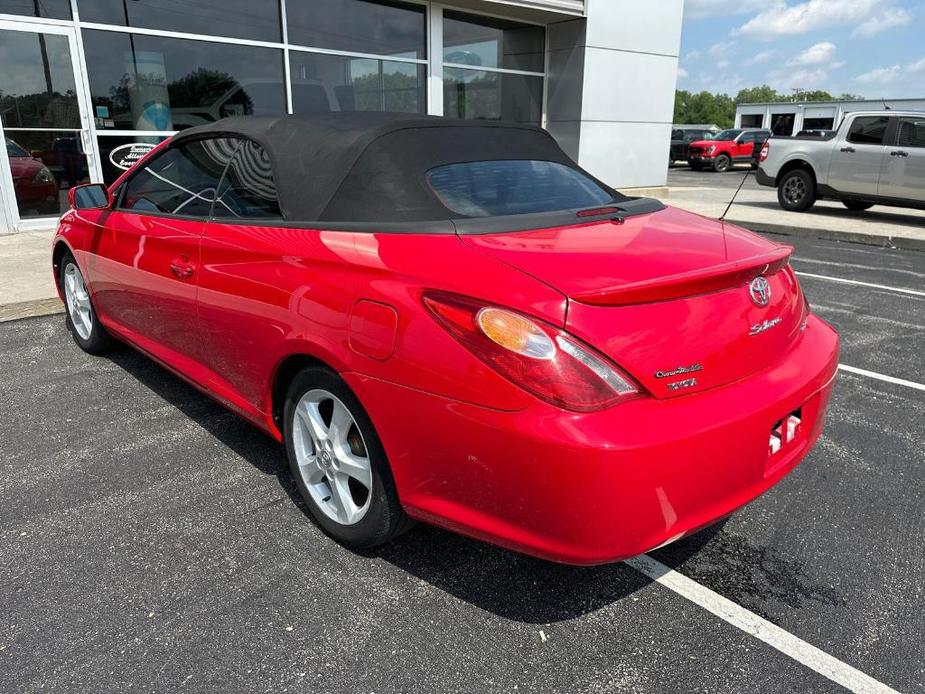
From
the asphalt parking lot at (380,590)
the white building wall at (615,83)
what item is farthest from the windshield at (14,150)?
the white building wall at (615,83)

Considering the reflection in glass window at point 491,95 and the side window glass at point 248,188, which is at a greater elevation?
the reflection in glass window at point 491,95

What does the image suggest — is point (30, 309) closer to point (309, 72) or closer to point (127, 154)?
point (127, 154)

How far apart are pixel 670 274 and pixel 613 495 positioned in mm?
685

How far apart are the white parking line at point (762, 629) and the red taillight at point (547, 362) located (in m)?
0.90

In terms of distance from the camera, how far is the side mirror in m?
4.14

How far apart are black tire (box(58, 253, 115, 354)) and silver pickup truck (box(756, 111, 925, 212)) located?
36.9ft

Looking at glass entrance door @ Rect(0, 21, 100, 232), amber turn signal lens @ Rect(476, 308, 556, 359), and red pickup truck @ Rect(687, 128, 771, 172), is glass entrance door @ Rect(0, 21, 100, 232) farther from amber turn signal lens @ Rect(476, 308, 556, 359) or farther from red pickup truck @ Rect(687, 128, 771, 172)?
red pickup truck @ Rect(687, 128, 771, 172)

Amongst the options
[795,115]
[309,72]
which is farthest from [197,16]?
[795,115]

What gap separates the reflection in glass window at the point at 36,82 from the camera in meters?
9.06

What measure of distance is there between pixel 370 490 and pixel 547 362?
88 centimetres

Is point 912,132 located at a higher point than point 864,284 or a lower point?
higher

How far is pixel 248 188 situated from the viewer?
304 centimetres

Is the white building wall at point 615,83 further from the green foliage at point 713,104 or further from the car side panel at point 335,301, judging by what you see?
the green foliage at point 713,104

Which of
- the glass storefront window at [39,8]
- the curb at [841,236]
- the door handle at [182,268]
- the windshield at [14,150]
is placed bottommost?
the curb at [841,236]
